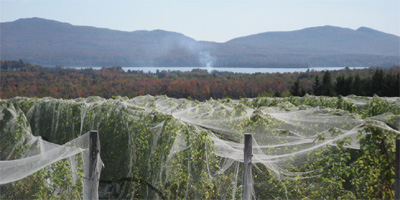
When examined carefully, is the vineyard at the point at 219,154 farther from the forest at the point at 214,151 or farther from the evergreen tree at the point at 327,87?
the evergreen tree at the point at 327,87

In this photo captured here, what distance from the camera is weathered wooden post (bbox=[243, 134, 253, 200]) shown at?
5.75 meters

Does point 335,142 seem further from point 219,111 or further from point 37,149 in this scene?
point 37,149

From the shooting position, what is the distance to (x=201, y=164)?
A: 7281mm

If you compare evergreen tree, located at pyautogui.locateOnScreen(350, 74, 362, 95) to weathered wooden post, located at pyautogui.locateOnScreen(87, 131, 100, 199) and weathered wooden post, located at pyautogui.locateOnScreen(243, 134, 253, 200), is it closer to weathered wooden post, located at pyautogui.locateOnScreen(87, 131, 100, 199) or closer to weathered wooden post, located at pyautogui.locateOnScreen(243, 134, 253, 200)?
weathered wooden post, located at pyautogui.locateOnScreen(243, 134, 253, 200)

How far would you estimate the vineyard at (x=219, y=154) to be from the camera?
19.2 ft

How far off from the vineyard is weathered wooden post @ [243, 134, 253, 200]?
220mm

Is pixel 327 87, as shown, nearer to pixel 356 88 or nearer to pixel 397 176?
pixel 356 88

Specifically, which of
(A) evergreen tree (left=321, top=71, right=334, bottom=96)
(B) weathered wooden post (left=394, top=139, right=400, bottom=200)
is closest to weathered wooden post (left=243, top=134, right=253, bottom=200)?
(B) weathered wooden post (left=394, top=139, right=400, bottom=200)

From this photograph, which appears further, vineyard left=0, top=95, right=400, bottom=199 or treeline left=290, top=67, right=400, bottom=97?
treeline left=290, top=67, right=400, bottom=97

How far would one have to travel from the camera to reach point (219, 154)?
21.3 feet

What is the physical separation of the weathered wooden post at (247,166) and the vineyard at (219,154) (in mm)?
220

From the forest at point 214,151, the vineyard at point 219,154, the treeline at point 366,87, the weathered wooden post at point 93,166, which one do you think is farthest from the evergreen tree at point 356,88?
the weathered wooden post at point 93,166

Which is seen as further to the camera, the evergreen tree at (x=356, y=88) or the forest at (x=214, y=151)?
the evergreen tree at (x=356, y=88)

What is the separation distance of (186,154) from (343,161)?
255cm
